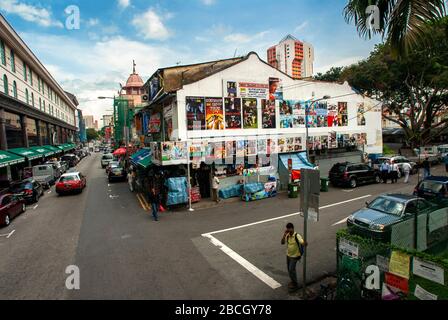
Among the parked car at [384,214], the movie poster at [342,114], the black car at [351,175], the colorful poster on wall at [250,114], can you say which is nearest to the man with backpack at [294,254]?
the parked car at [384,214]

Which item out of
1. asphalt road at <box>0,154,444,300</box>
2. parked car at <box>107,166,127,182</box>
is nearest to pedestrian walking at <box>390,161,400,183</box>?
asphalt road at <box>0,154,444,300</box>

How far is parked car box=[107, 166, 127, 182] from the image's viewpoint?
27594 mm

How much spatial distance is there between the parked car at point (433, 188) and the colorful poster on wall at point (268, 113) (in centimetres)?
991

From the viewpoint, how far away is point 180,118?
56.2 feet

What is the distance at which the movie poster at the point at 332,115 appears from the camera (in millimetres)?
24422

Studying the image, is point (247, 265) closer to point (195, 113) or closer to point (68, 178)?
point (195, 113)

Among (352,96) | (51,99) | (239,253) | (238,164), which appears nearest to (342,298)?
(239,253)

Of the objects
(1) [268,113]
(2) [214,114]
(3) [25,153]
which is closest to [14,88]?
(3) [25,153]

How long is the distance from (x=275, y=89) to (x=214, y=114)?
5530 millimetres

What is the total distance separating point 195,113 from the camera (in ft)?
58.1

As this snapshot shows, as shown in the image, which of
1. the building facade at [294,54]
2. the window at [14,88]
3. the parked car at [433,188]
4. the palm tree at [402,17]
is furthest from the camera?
the building facade at [294,54]

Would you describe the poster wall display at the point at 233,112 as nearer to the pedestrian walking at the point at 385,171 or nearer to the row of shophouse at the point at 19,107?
the pedestrian walking at the point at 385,171
